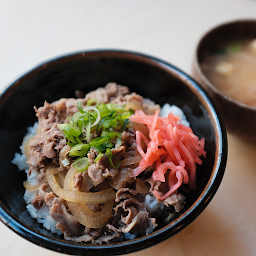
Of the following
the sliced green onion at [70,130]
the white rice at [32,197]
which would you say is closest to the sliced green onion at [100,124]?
the sliced green onion at [70,130]

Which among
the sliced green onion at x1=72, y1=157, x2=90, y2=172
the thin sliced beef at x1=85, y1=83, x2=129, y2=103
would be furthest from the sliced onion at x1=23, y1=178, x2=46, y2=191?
the thin sliced beef at x1=85, y1=83, x2=129, y2=103

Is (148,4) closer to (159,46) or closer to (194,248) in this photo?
(159,46)

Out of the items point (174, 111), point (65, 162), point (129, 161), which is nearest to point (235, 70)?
point (174, 111)

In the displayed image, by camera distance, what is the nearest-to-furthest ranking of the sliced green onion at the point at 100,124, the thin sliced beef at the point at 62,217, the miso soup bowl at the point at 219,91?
the thin sliced beef at the point at 62,217
the sliced green onion at the point at 100,124
the miso soup bowl at the point at 219,91

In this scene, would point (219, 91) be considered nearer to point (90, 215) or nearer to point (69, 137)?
point (69, 137)

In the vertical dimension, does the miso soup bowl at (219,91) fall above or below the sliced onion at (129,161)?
below

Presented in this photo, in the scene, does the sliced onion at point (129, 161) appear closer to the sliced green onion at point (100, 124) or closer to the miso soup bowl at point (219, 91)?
the sliced green onion at point (100, 124)

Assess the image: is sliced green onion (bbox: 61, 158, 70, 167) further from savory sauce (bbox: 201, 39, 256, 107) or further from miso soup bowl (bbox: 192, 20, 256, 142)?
savory sauce (bbox: 201, 39, 256, 107)
